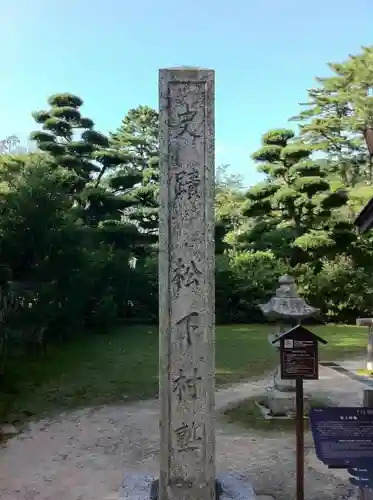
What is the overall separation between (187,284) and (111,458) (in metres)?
2.42

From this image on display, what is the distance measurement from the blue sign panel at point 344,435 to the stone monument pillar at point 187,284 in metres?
0.65

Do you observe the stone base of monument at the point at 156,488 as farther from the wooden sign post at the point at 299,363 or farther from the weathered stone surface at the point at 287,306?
the weathered stone surface at the point at 287,306

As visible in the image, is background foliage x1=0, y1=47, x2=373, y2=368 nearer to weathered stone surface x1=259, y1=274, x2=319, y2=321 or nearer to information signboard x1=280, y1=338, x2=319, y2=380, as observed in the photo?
weathered stone surface x1=259, y1=274, x2=319, y2=321

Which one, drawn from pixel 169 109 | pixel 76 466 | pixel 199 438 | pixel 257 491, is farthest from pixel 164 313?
pixel 76 466

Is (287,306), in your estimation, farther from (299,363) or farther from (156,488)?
(156,488)

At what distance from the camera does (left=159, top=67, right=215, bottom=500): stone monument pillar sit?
3.20m

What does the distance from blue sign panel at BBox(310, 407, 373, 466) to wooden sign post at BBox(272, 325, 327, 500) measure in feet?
1.11

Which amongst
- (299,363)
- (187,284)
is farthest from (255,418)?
(187,284)

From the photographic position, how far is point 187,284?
3.23 meters

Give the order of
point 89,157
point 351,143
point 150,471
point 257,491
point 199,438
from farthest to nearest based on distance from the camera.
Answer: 1. point 351,143
2. point 89,157
3. point 150,471
4. point 257,491
5. point 199,438

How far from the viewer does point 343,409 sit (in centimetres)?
332

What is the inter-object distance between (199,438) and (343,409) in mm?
916

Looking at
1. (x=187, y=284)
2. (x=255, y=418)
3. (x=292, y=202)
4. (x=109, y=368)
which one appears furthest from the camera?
(x=292, y=202)

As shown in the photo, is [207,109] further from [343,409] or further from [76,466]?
[76,466]
